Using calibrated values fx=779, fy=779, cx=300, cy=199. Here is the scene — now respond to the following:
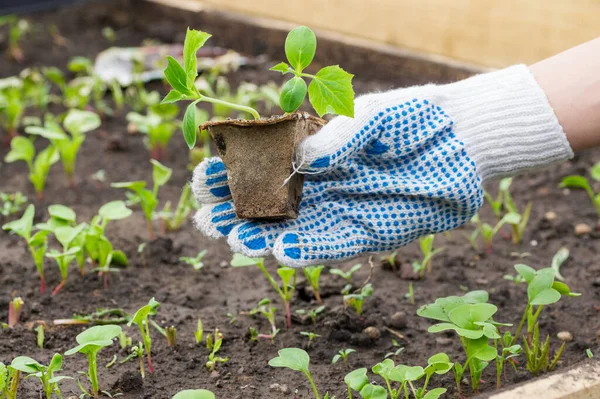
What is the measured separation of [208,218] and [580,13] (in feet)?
6.36

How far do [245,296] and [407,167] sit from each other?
0.66 m

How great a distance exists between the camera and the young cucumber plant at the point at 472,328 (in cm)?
147

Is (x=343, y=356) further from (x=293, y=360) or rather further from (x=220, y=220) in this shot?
(x=220, y=220)

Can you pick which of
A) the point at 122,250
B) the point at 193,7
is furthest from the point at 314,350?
the point at 193,7

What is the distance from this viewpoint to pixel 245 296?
2.09m

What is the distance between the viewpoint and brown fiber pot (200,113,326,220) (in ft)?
4.94

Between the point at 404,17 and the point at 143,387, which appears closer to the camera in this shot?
the point at 143,387

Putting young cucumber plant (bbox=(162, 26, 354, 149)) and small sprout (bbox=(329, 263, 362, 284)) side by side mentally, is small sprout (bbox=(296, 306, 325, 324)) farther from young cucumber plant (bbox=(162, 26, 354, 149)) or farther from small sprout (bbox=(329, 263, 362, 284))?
young cucumber plant (bbox=(162, 26, 354, 149))

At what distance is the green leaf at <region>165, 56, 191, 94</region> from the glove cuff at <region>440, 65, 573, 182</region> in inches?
22.8

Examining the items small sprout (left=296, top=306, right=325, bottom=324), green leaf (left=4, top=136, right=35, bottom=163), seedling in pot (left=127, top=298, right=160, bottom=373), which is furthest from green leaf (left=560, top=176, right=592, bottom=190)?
green leaf (left=4, top=136, right=35, bottom=163)

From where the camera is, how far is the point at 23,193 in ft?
9.03

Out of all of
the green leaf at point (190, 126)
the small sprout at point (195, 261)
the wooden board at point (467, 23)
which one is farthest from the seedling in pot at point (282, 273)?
the wooden board at point (467, 23)

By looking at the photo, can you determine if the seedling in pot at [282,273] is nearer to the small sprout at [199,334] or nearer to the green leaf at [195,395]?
the small sprout at [199,334]

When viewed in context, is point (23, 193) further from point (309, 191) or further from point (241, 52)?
point (241, 52)
